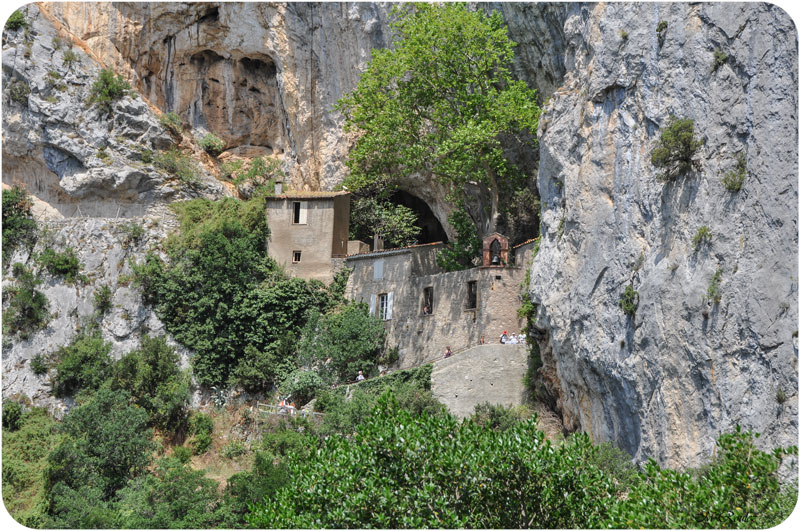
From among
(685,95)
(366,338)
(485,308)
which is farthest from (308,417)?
(685,95)

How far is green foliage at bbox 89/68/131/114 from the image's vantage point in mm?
42562

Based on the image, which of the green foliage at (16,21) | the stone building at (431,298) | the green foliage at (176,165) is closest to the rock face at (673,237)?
the stone building at (431,298)

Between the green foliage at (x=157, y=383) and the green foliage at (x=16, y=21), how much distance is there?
16.7 m

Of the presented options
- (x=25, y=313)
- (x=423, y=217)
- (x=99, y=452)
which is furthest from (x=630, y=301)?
(x=25, y=313)

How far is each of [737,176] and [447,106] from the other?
51.3 feet

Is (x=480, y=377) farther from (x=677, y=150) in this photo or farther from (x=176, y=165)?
(x=176, y=165)

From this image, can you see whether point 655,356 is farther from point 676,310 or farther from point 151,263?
point 151,263

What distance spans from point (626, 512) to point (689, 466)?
555 centimetres

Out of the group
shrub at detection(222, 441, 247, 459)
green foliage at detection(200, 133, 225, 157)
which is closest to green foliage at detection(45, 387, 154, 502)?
shrub at detection(222, 441, 247, 459)

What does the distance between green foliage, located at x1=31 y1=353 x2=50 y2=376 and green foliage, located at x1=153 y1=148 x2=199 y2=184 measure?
9.82m

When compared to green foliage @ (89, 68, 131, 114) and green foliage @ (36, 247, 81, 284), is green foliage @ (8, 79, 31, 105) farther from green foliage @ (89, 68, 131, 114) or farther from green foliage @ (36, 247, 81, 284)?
green foliage @ (36, 247, 81, 284)

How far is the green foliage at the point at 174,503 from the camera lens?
2748 centimetres

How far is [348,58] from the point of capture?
4191cm

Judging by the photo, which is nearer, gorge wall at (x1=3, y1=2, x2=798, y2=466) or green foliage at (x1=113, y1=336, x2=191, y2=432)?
gorge wall at (x1=3, y1=2, x2=798, y2=466)
